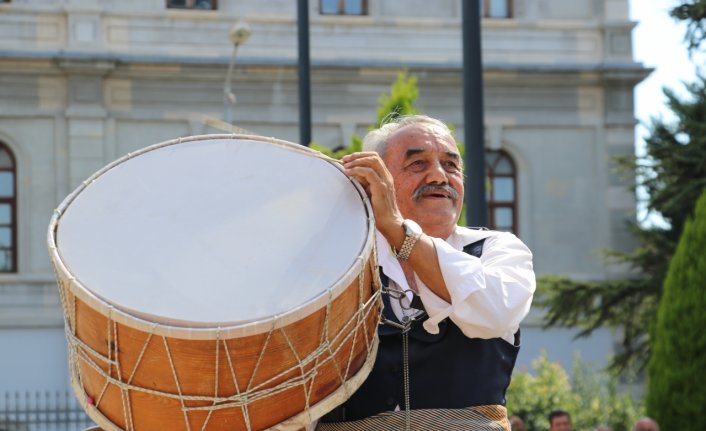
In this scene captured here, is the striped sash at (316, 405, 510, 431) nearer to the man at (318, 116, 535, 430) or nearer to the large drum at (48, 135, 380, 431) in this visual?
the man at (318, 116, 535, 430)

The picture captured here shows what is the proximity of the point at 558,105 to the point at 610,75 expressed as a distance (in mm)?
1011

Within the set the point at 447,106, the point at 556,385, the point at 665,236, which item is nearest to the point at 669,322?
the point at 556,385

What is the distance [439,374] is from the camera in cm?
385

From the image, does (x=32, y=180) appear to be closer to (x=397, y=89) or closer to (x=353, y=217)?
(x=397, y=89)

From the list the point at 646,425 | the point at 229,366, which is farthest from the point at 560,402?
the point at 229,366

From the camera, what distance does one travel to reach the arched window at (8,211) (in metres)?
24.3

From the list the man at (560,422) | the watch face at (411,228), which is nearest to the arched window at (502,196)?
the man at (560,422)

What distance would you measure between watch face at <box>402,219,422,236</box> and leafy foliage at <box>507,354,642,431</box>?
42.9ft

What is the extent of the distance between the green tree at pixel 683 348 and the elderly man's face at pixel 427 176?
25.2ft

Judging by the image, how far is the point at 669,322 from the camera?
11883 millimetres

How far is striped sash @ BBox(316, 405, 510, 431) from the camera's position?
3.79 metres

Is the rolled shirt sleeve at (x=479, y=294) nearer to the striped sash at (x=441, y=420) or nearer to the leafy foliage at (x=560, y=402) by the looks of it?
the striped sash at (x=441, y=420)

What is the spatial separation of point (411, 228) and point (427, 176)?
1.03 feet

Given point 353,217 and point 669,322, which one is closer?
point 353,217
